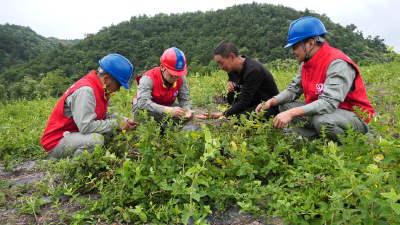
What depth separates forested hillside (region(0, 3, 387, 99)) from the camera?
40.6 meters

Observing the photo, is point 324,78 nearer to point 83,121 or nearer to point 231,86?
point 231,86

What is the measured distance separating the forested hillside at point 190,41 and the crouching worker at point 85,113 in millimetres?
28035

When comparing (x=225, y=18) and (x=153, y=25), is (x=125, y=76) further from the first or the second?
(x=153, y=25)

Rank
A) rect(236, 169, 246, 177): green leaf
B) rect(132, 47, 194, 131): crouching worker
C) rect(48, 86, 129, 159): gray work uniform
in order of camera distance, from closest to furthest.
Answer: rect(236, 169, 246, 177): green leaf < rect(48, 86, 129, 159): gray work uniform < rect(132, 47, 194, 131): crouching worker

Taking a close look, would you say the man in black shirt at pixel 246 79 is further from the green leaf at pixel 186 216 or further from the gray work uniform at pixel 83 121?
the green leaf at pixel 186 216

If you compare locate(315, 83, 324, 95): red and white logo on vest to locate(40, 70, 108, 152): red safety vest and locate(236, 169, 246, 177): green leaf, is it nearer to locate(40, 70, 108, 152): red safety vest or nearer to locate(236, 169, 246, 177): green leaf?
locate(236, 169, 246, 177): green leaf

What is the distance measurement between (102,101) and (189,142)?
1444mm

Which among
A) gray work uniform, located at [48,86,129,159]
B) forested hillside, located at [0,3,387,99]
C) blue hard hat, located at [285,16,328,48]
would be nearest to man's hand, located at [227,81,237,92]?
blue hard hat, located at [285,16,328,48]

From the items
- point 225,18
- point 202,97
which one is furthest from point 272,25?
point 202,97

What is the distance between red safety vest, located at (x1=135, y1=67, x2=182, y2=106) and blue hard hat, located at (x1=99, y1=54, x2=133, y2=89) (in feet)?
2.05

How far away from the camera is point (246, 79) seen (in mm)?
3734

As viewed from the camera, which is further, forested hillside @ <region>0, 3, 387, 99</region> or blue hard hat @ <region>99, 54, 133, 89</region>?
forested hillside @ <region>0, 3, 387, 99</region>

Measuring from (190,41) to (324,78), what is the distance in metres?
56.0

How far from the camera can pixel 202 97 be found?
558 cm
